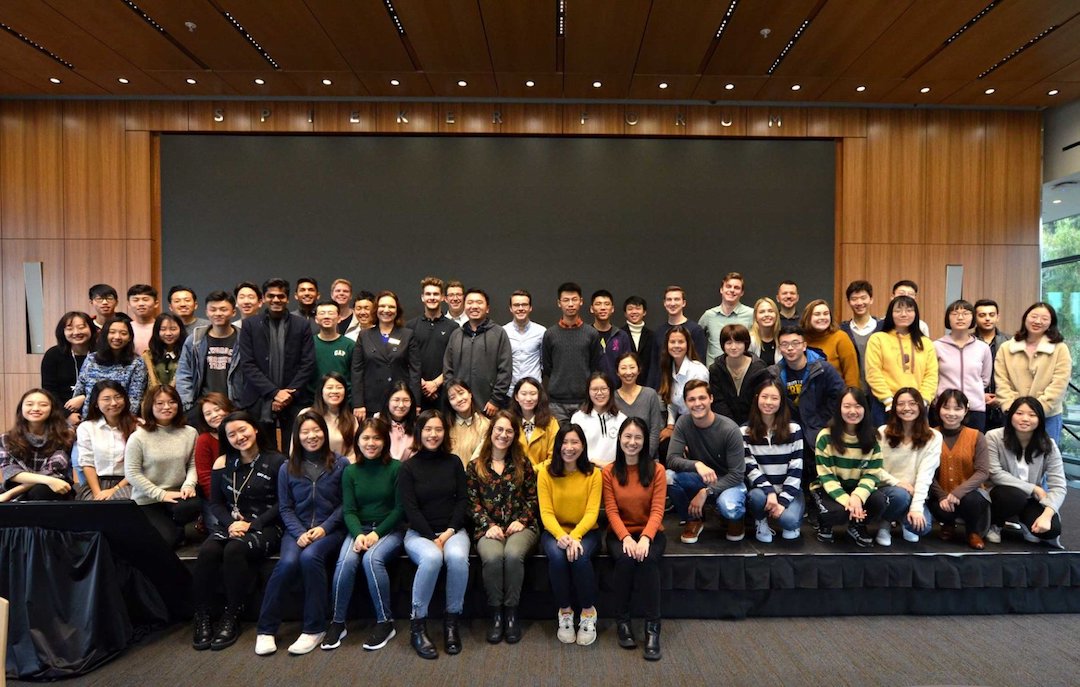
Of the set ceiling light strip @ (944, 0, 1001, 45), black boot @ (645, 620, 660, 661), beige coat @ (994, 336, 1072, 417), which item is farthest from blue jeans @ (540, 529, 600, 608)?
ceiling light strip @ (944, 0, 1001, 45)

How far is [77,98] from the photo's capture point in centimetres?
621

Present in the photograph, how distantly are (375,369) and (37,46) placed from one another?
4397 millimetres

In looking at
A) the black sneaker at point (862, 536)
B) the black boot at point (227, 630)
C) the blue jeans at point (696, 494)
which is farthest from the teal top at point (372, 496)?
the black sneaker at point (862, 536)

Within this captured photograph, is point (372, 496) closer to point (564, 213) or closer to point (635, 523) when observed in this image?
point (635, 523)

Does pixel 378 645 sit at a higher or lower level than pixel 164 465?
lower

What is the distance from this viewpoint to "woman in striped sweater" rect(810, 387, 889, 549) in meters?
3.27

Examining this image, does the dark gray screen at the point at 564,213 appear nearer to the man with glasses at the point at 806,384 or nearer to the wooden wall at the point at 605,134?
the wooden wall at the point at 605,134

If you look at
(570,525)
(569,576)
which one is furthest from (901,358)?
(569,576)

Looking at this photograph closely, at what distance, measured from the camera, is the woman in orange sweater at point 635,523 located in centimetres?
288

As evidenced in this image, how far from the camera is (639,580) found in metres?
2.94

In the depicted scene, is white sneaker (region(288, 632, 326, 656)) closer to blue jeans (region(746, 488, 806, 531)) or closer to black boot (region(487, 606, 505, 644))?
black boot (region(487, 606, 505, 644))

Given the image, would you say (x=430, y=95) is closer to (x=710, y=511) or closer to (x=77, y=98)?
(x=77, y=98)

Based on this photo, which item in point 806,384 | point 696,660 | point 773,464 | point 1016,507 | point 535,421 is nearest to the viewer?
point 696,660

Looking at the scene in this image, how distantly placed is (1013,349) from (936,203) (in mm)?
2953
